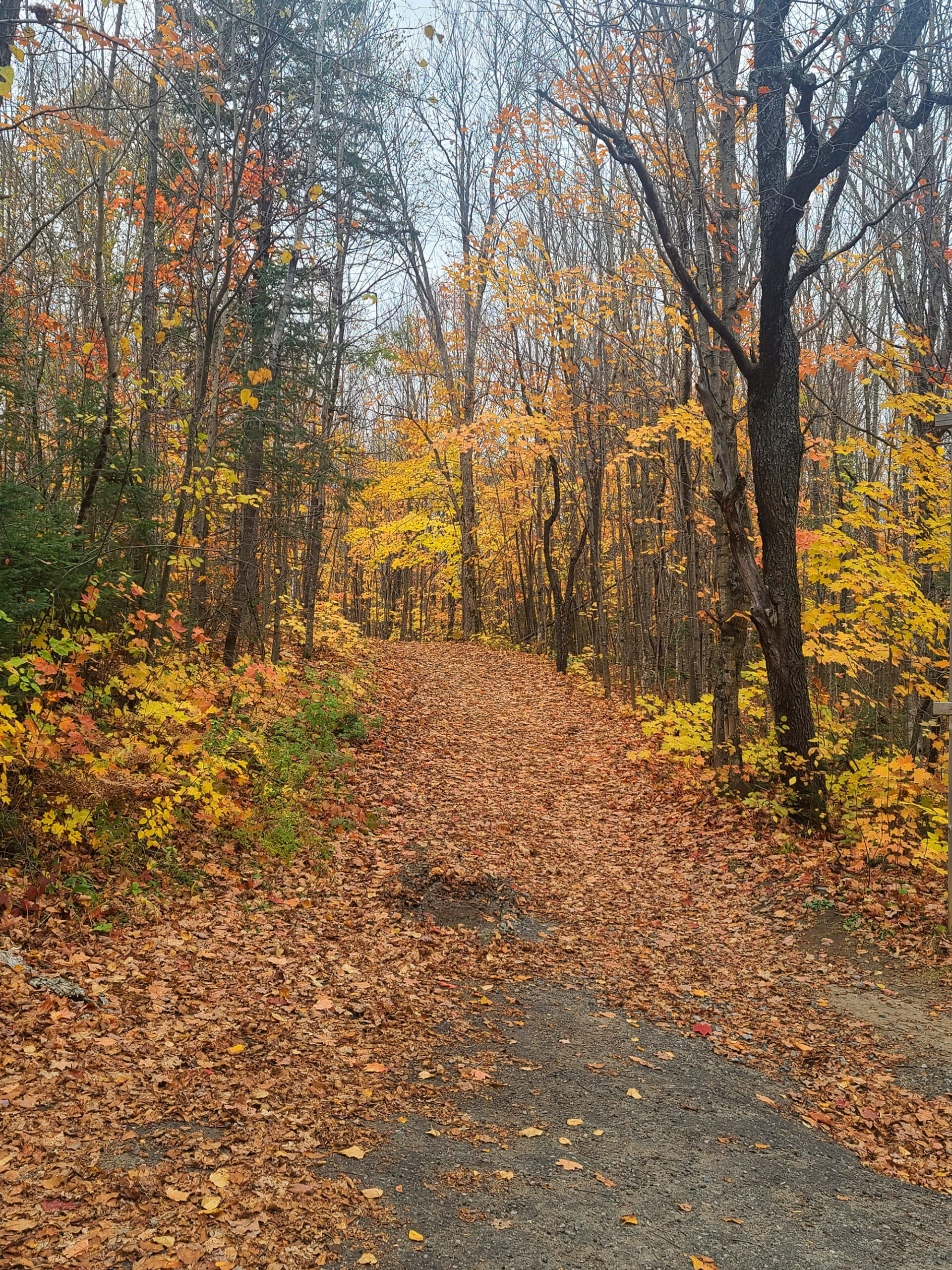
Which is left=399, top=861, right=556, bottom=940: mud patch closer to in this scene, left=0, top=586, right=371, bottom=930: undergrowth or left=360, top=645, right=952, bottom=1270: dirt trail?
left=360, top=645, right=952, bottom=1270: dirt trail

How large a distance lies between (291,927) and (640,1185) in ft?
10.3

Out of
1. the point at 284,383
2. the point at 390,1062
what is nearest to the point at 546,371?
Answer: the point at 284,383

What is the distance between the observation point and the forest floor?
311cm

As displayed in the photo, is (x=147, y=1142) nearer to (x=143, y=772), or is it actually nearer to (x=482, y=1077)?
(x=482, y=1077)

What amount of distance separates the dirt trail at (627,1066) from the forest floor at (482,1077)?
0.02 metres

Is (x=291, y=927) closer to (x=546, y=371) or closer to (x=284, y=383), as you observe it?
(x=284, y=383)

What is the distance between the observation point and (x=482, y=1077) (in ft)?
14.4

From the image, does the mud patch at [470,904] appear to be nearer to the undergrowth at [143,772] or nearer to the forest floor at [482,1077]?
the forest floor at [482,1077]

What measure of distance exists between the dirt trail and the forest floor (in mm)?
18

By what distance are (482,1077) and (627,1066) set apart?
3.06 ft

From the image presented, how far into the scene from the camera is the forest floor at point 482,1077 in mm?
3113

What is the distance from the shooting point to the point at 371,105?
14.6 metres

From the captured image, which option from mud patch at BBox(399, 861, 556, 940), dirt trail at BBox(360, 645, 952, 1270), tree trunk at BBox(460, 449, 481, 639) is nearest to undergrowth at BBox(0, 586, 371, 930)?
mud patch at BBox(399, 861, 556, 940)

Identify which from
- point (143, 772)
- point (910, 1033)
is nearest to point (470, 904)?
point (143, 772)
